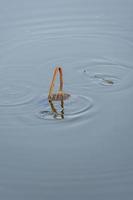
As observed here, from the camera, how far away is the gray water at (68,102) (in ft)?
7.09

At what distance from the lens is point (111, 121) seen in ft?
8.19

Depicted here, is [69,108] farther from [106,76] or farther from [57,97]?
[106,76]

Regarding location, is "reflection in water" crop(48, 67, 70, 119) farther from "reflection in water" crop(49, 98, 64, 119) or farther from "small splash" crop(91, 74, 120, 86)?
"small splash" crop(91, 74, 120, 86)

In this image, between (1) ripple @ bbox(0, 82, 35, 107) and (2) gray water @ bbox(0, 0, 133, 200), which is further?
(1) ripple @ bbox(0, 82, 35, 107)

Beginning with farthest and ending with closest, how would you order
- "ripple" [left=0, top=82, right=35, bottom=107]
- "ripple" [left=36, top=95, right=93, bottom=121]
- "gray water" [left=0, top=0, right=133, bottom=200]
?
"ripple" [left=0, top=82, right=35, bottom=107] → "ripple" [left=36, top=95, right=93, bottom=121] → "gray water" [left=0, top=0, right=133, bottom=200]

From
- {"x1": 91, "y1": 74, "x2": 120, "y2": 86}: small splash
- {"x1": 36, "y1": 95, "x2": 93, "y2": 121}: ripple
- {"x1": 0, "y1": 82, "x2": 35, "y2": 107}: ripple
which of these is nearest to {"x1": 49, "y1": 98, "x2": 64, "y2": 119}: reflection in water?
{"x1": 36, "y1": 95, "x2": 93, "y2": 121}: ripple

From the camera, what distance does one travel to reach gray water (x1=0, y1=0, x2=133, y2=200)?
2.16 metres

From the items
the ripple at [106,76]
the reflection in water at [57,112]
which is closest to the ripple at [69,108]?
the reflection in water at [57,112]

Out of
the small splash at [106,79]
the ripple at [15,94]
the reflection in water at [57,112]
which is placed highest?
the small splash at [106,79]

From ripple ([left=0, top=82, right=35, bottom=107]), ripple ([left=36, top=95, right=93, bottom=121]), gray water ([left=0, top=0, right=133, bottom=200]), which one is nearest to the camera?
gray water ([left=0, top=0, right=133, bottom=200])

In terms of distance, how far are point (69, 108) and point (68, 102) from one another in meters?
0.05

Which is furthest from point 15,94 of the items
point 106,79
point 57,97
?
point 106,79

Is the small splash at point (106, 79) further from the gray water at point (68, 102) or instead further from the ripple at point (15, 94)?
the ripple at point (15, 94)

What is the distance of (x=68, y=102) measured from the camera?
8.55ft
